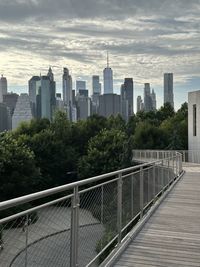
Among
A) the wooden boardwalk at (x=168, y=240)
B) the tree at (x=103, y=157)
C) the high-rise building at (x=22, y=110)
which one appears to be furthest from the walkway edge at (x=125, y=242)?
the high-rise building at (x=22, y=110)

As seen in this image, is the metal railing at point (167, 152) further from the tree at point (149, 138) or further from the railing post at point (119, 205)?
the railing post at point (119, 205)

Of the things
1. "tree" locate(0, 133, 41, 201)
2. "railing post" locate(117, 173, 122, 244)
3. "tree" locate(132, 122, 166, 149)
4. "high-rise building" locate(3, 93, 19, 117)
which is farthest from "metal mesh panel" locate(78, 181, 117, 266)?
"high-rise building" locate(3, 93, 19, 117)

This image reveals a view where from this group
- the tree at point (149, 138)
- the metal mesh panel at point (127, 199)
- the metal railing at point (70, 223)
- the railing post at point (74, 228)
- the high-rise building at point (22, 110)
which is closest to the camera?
the metal railing at point (70, 223)

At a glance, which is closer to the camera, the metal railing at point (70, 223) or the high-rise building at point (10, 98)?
the metal railing at point (70, 223)

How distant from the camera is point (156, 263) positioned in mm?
6969

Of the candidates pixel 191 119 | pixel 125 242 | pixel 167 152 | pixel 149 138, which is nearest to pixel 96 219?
pixel 125 242

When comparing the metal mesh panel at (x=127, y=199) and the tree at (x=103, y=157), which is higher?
the metal mesh panel at (x=127, y=199)

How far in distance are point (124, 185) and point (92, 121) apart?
73.2m

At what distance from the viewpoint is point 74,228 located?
18.0ft

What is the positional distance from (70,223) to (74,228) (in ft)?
0.67

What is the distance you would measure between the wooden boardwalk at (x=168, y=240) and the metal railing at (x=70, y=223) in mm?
385

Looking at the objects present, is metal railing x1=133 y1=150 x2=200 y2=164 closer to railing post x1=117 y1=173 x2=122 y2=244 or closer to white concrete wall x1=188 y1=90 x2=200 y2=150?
white concrete wall x1=188 y1=90 x2=200 y2=150

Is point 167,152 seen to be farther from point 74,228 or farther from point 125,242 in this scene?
point 74,228

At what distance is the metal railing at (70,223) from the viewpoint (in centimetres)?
393
